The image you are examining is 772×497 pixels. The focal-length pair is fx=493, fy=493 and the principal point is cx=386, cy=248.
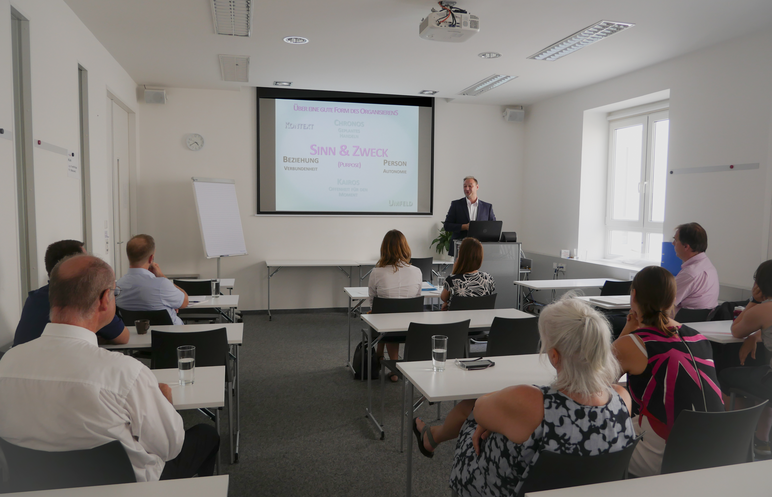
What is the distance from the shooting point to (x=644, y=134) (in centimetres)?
612

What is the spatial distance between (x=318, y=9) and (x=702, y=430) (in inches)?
151

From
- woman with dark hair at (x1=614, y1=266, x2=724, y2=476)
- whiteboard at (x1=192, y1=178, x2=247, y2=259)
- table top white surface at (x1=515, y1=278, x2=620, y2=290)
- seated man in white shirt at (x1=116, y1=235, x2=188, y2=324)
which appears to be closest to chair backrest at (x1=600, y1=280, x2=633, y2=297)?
table top white surface at (x1=515, y1=278, x2=620, y2=290)

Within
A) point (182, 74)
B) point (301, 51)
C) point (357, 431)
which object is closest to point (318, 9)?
point (301, 51)

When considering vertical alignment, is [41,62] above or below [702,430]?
above

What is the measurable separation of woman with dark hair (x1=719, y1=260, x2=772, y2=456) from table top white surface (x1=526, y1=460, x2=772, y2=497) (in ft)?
5.33

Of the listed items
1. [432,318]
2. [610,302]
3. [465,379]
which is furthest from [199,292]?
[610,302]

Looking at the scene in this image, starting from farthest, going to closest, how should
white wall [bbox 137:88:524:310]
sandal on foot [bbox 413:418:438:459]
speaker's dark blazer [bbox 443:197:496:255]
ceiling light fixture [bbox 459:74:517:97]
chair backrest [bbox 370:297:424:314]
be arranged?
speaker's dark blazer [bbox 443:197:496:255] < white wall [bbox 137:88:524:310] < ceiling light fixture [bbox 459:74:517:97] < chair backrest [bbox 370:297:424:314] < sandal on foot [bbox 413:418:438:459]

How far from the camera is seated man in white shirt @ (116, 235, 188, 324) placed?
10.6 feet

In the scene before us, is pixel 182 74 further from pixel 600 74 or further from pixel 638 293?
pixel 638 293

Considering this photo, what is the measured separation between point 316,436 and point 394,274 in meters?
1.37

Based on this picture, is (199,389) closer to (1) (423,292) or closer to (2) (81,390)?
(2) (81,390)

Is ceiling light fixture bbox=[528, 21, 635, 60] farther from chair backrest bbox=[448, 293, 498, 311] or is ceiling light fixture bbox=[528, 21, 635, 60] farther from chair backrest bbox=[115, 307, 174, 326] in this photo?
chair backrest bbox=[115, 307, 174, 326]

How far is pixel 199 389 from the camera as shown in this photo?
2041 millimetres

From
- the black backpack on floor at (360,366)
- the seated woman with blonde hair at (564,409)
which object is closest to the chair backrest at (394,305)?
the black backpack on floor at (360,366)
